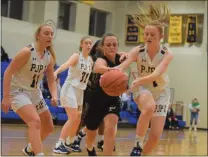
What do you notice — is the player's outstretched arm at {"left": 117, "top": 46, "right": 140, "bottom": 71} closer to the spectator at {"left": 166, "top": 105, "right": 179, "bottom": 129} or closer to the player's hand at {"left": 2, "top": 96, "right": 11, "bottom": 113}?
the player's hand at {"left": 2, "top": 96, "right": 11, "bottom": 113}

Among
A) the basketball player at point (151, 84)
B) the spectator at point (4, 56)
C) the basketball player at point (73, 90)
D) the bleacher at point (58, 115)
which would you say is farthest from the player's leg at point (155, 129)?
the spectator at point (4, 56)

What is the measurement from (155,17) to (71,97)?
2103mm

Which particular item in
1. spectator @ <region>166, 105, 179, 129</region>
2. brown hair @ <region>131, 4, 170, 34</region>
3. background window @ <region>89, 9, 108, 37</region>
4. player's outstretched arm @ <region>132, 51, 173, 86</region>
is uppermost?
background window @ <region>89, 9, 108, 37</region>

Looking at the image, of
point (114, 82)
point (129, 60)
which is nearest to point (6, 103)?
point (114, 82)

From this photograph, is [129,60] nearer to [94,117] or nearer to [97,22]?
[94,117]

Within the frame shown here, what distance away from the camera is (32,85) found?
477 cm

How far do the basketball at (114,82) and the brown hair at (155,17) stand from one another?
2.67 feet

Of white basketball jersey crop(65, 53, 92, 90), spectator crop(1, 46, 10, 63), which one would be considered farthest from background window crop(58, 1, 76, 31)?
white basketball jersey crop(65, 53, 92, 90)

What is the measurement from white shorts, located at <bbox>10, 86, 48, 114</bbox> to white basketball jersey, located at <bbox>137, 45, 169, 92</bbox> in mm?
1310

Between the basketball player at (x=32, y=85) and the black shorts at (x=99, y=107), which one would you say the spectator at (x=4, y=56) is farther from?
the basketball player at (x=32, y=85)

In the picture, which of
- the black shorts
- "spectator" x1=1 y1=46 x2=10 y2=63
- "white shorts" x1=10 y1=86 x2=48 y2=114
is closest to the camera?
"white shorts" x1=10 y1=86 x2=48 y2=114

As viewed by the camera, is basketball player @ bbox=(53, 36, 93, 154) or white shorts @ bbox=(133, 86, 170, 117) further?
basketball player @ bbox=(53, 36, 93, 154)

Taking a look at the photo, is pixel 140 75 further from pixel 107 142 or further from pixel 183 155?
pixel 183 155

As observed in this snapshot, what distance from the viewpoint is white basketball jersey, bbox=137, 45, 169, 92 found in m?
5.18
